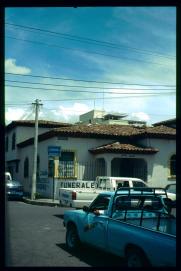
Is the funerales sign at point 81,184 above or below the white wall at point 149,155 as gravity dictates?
below

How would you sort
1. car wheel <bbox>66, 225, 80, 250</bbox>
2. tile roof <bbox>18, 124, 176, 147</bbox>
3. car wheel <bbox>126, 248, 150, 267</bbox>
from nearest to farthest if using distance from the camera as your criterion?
car wheel <bbox>126, 248, 150, 267</bbox> < car wheel <bbox>66, 225, 80, 250</bbox> < tile roof <bbox>18, 124, 176, 147</bbox>

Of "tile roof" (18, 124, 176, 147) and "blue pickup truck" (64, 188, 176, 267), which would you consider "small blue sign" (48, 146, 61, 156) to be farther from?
"blue pickup truck" (64, 188, 176, 267)

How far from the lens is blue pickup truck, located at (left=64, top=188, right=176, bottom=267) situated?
5746 millimetres

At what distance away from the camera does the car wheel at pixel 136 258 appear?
6043mm

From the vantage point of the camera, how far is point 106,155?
26.6 metres

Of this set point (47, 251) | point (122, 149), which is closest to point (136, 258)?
point (47, 251)

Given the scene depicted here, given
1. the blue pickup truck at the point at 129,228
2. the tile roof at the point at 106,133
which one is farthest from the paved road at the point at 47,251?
the tile roof at the point at 106,133

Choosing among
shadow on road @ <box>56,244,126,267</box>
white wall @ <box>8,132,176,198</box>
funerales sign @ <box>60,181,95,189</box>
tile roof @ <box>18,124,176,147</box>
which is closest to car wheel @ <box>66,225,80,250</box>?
shadow on road @ <box>56,244,126,267</box>

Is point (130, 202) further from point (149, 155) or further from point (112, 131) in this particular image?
point (112, 131)

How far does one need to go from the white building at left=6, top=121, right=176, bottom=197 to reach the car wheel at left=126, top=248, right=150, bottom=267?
19741mm

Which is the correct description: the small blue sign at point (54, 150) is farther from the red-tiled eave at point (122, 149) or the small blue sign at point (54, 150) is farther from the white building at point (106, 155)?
the red-tiled eave at point (122, 149)

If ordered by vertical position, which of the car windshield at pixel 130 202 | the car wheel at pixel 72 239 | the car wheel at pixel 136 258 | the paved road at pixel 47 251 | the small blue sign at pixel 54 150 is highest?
the small blue sign at pixel 54 150

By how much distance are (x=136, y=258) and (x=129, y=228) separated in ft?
1.73

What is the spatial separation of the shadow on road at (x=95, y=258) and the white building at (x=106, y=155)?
17188 mm
